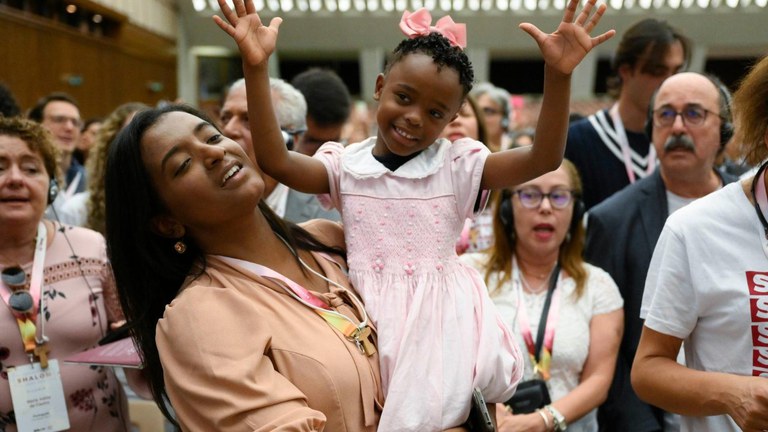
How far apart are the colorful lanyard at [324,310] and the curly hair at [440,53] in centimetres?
66

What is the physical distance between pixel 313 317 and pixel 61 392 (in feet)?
3.96

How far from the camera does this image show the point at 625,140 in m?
3.78

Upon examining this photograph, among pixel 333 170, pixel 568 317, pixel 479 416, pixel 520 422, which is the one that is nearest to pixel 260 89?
pixel 333 170

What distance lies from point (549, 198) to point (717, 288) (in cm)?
126

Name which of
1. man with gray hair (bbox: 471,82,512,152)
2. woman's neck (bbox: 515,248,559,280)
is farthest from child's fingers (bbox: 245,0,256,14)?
man with gray hair (bbox: 471,82,512,152)

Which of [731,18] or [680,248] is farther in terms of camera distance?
[731,18]

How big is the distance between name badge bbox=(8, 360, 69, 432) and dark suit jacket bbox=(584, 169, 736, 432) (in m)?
2.03

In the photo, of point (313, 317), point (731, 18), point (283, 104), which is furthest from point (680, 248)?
point (731, 18)

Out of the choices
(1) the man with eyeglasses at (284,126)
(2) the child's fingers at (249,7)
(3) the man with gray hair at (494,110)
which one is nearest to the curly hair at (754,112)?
(2) the child's fingers at (249,7)

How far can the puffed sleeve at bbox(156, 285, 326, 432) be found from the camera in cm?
156

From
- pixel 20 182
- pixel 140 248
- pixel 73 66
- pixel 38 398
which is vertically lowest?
pixel 38 398

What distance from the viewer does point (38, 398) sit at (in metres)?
2.44

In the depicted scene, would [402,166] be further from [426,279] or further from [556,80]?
[556,80]

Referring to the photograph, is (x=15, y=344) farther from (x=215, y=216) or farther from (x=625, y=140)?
(x=625, y=140)
